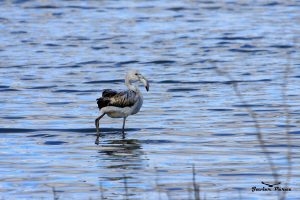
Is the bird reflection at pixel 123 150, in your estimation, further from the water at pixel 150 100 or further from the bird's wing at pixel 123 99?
the bird's wing at pixel 123 99

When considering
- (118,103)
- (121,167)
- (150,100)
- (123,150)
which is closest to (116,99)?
(118,103)

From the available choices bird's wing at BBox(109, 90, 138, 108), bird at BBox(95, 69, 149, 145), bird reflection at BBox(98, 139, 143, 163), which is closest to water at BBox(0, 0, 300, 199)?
bird reflection at BBox(98, 139, 143, 163)

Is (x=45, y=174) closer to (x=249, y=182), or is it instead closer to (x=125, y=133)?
(x=249, y=182)

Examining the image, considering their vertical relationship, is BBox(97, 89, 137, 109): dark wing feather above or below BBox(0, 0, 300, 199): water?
above

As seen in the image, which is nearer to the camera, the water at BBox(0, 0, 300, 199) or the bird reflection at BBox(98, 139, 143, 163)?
the water at BBox(0, 0, 300, 199)

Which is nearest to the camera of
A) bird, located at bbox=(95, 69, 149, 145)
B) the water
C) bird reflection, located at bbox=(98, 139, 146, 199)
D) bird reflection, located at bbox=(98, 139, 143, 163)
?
bird reflection, located at bbox=(98, 139, 146, 199)

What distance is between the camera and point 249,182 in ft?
33.8

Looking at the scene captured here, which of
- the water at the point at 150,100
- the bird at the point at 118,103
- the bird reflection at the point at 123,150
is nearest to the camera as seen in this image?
the water at the point at 150,100

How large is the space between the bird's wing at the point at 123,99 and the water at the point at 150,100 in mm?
426

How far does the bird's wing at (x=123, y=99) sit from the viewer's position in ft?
47.4

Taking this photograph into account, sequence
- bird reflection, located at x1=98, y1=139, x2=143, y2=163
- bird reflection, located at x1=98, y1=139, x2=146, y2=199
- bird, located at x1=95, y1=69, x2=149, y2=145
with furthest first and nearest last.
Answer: bird, located at x1=95, y1=69, x2=149, y2=145 → bird reflection, located at x1=98, y1=139, x2=143, y2=163 → bird reflection, located at x1=98, y1=139, x2=146, y2=199

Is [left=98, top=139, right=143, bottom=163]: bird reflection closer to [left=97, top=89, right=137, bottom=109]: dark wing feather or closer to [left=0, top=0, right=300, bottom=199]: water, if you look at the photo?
[left=0, top=0, right=300, bottom=199]: water

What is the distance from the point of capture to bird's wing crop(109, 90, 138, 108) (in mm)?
14453

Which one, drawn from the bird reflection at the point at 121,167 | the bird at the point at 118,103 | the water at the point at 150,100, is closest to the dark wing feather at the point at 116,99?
the bird at the point at 118,103
